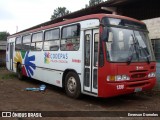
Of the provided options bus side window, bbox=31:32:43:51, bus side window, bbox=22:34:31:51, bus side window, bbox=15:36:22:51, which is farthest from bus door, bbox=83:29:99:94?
bus side window, bbox=15:36:22:51

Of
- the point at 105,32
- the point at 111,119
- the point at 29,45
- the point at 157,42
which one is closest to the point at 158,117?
the point at 111,119

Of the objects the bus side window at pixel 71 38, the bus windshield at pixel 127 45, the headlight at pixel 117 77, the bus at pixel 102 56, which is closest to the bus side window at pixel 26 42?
the bus at pixel 102 56

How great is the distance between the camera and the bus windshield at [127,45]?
791 cm

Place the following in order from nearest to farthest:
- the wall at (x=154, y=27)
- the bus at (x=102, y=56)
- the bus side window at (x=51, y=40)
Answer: the bus at (x=102, y=56) → the bus side window at (x=51, y=40) → the wall at (x=154, y=27)

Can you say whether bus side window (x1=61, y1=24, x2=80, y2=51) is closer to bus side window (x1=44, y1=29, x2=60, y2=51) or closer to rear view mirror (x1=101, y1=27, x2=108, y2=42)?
bus side window (x1=44, y1=29, x2=60, y2=51)

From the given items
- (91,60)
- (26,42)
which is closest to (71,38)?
(91,60)

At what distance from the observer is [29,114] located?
23.3 feet

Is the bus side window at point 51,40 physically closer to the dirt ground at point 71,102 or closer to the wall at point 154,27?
the dirt ground at point 71,102

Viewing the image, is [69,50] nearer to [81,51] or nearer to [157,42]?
[81,51]

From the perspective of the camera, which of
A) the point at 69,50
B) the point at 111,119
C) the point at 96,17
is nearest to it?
the point at 111,119

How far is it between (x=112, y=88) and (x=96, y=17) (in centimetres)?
226

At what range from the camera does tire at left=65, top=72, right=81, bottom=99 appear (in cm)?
904

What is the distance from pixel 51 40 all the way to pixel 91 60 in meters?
3.21

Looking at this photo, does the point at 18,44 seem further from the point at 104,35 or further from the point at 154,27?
the point at 104,35
